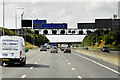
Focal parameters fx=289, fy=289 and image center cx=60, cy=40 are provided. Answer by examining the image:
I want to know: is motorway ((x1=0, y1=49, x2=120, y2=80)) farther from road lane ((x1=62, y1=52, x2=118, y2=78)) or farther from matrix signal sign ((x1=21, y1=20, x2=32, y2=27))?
matrix signal sign ((x1=21, y1=20, x2=32, y2=27))

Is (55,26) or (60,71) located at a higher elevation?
(55,26)

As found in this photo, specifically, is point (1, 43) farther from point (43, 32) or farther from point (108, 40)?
point (108, 40)

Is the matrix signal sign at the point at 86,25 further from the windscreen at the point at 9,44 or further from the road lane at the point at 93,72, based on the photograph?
the windscreen at the point at 9,44

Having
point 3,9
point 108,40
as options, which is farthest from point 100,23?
point 108,40

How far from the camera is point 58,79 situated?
1462cm

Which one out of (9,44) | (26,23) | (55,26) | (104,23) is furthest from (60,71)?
(55,26)

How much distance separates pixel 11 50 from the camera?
2330cm

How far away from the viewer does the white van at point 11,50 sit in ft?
75.9

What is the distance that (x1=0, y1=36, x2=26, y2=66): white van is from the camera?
75.9 ft

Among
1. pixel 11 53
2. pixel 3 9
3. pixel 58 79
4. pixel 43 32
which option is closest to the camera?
pixel 58 79

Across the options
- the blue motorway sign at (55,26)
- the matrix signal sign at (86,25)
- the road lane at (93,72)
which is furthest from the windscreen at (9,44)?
the matrix signal sign at (86,25)

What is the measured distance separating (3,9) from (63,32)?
31362 millimetres

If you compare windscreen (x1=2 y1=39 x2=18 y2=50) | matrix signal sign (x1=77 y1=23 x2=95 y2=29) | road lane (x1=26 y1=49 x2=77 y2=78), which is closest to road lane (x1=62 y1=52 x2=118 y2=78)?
road lane (x1=26 y1=49 x2=77 y2=78)

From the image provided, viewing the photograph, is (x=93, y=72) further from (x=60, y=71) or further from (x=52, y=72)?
(x=52, y=72)
